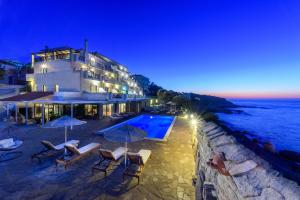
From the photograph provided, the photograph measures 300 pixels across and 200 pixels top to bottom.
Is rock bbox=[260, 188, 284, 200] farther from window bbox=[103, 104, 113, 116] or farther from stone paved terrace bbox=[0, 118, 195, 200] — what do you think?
window bbox=[103, 104, 113, 116]

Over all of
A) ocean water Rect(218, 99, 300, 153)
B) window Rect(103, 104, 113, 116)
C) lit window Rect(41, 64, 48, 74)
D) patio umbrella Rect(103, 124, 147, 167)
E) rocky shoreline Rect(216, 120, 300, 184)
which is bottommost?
ocean water Rect(218, 99, 300, 153)

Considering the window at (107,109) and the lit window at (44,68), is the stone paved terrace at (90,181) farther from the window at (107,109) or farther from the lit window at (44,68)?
the lit window at (44,68)

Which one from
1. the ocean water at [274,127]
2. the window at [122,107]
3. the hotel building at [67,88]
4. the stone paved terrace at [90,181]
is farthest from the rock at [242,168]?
the window at [122,107]

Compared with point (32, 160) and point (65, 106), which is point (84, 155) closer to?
point (32, 160)

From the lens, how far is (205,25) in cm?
2762

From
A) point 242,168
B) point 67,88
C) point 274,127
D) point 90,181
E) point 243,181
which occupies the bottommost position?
point 274,127

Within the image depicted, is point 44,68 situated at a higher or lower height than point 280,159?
higher

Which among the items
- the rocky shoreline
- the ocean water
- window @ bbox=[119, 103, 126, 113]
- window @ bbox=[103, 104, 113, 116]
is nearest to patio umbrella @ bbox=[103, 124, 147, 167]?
the rocky shoreline

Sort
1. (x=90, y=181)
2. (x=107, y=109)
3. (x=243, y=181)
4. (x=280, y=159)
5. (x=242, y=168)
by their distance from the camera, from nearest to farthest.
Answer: (x=243, y=181) < (x=242, y=168) < (x=90, y=181) < (x=280, y=159) < (x=107, y=109)

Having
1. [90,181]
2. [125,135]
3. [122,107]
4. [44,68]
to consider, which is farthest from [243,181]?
[44,68]

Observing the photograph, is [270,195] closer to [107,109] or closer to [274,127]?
[107,109]

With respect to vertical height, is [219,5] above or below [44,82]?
above

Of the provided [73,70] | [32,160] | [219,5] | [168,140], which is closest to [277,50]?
[219,5]

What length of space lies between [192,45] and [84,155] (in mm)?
41493
